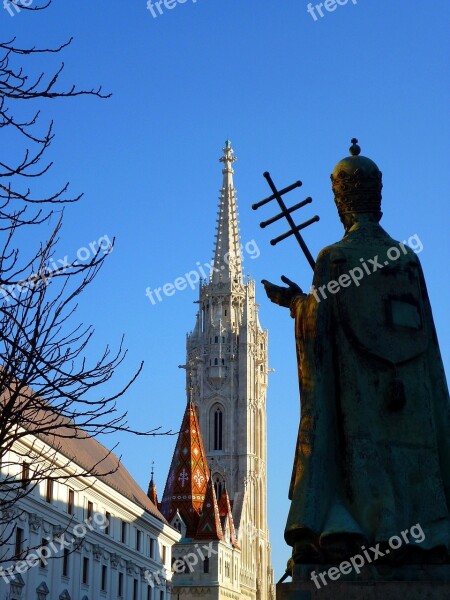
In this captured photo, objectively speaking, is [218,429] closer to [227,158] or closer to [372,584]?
[227,158]

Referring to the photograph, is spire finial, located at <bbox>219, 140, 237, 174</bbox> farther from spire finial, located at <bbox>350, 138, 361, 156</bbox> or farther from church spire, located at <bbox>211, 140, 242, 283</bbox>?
spire finial, located at <bbox>350, 138, 361, 156</bbox>

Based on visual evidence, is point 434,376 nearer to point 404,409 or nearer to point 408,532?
point 404,409

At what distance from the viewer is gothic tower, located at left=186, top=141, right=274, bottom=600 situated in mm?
91062

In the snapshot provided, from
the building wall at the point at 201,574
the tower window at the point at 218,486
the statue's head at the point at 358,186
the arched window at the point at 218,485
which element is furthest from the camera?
the arched window at the point at 218,485

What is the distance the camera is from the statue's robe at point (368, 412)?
5891 millimetres

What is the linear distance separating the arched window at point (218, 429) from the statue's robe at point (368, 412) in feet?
287

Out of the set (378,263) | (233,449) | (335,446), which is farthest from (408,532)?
(233,449)

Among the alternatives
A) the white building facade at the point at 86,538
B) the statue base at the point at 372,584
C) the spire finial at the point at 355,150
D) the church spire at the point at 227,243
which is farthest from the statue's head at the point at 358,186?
the church spire at the point at 227,243

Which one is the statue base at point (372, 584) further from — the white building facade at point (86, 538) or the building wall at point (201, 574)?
the building wall at point (201, 574)

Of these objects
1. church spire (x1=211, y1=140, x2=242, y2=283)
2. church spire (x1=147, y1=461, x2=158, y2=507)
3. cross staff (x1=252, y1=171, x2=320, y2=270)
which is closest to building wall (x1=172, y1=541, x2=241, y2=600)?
church spire (x1=147, y1=461, x2=158, y2=507)

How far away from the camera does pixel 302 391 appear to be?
6340mm

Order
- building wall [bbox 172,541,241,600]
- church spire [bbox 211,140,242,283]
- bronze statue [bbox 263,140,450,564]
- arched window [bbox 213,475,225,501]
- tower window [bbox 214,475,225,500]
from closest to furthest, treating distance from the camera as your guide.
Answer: bronze statue [bbox 263,140,450,564], building wall [bbox 172,541,241,600], tower window [bbox 214,475,225,500], arched window [bbox 213,475,225,501], church spire [bbox 211,140,242,283]

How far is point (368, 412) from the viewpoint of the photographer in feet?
20.2

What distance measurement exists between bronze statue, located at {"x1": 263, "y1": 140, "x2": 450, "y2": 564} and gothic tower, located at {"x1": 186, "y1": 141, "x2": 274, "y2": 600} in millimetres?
81365
